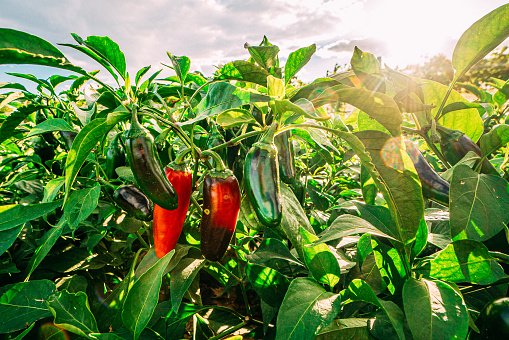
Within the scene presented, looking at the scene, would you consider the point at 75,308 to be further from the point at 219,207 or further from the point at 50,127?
the point at 50,127

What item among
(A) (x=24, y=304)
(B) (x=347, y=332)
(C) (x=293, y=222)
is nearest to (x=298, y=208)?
(C) (x=293, y=222)

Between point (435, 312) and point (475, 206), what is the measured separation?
0.24 meters

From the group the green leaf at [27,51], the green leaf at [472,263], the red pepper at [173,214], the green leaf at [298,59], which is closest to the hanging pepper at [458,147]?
the green leaf at [472,263]

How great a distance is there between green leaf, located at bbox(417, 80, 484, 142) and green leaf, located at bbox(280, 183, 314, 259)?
1.61 feet

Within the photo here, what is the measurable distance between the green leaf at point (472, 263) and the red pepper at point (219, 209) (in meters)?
0.45

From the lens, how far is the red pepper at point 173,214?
2.48 ft

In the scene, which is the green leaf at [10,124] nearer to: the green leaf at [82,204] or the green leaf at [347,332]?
the green leaf at [82,204]

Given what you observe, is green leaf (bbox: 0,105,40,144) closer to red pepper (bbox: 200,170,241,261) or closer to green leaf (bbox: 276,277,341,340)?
red pepper (bbox: 200,170,241,261)

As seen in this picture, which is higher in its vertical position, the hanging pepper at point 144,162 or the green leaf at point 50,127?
the green leaf at point 50,127

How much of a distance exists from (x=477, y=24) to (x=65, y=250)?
1.57 m

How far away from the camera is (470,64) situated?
728 mm

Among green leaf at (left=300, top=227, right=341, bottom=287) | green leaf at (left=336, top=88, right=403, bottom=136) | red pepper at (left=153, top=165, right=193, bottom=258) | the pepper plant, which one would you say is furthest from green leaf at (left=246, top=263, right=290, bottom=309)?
green leaf at (left=336, top=88, right=403, bottom=136)

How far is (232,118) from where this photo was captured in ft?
2.05

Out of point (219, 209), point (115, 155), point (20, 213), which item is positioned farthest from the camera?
point (115, 155)
